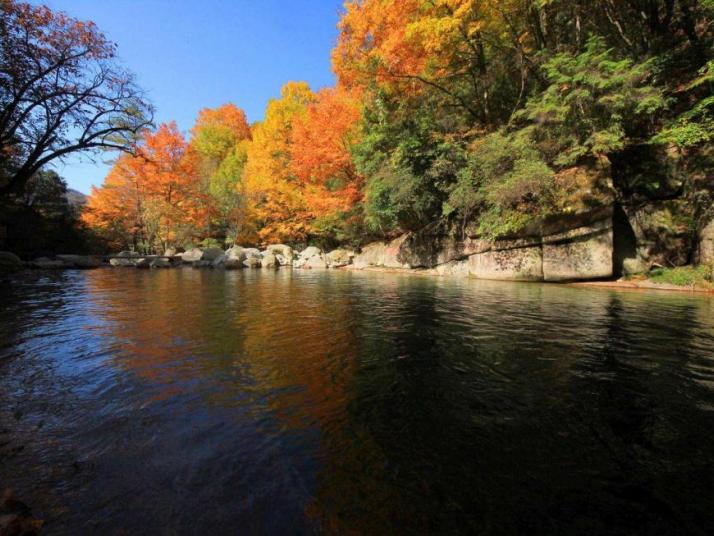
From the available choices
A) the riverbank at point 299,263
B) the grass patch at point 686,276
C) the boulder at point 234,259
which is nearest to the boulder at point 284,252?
the riverbank at point 299,263

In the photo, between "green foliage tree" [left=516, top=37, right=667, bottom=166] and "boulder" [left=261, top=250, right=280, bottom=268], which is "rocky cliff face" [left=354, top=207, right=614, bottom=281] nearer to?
"green foliage tree" [left=516, top=37, right=667, bottom=166]

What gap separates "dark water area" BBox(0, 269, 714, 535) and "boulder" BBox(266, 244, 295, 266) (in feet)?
74.1

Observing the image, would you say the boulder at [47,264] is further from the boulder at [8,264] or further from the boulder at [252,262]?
the boulder at [252,262]

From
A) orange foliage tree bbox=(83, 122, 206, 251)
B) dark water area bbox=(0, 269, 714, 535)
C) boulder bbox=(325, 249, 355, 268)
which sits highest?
orange foliage tree bbox=(83, 122, 206, 251)

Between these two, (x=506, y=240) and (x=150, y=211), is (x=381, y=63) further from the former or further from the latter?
(x=150, y=211)

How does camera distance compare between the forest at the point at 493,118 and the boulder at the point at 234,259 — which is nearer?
the forest at the point at 493,118

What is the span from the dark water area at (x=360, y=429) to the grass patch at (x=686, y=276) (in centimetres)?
685

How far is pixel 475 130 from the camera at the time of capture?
684 inches

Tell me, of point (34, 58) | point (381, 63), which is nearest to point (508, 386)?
point (34, 58)

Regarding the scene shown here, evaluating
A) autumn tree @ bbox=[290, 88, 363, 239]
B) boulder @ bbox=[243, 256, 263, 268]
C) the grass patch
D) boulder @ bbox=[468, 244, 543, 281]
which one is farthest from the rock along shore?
autumn tree @ bbox=[290, 88, 363, 239]

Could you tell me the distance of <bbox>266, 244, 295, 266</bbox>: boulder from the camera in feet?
95.0

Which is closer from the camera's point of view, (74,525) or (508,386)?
(74,525)

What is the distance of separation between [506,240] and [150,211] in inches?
1078

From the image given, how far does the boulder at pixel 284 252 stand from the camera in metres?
29.0
